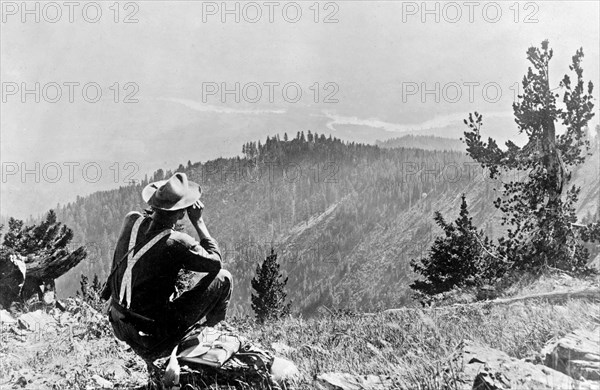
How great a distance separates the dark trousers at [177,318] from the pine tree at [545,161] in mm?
14981

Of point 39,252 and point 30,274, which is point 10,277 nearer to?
point 30,274

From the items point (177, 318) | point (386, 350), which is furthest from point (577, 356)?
point (177, 318)

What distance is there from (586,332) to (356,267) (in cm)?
18647

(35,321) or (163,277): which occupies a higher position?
(163,277)

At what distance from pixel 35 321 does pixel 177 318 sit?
226 inches

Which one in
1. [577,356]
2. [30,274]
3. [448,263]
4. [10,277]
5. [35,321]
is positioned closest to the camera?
[577,356]

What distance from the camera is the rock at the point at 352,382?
311 cm

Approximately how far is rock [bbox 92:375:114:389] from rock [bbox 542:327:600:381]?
12.6 feet

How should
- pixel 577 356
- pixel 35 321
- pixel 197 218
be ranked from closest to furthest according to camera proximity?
pixel 577 356
pixel 197 218
pixel 35 321

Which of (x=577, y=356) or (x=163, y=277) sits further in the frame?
(x=163, y=277)

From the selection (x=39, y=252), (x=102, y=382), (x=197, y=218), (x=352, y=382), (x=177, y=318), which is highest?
(x=197, y=218)

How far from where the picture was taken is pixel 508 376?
8.88 ft

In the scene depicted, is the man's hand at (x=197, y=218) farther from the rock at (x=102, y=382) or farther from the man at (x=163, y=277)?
the rock at (x=102, y=382)

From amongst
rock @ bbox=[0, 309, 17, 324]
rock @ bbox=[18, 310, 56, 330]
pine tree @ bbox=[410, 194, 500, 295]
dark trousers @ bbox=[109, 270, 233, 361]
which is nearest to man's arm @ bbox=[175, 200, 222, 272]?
dark trousers @ bbox=[109, 270, 233, 361]
